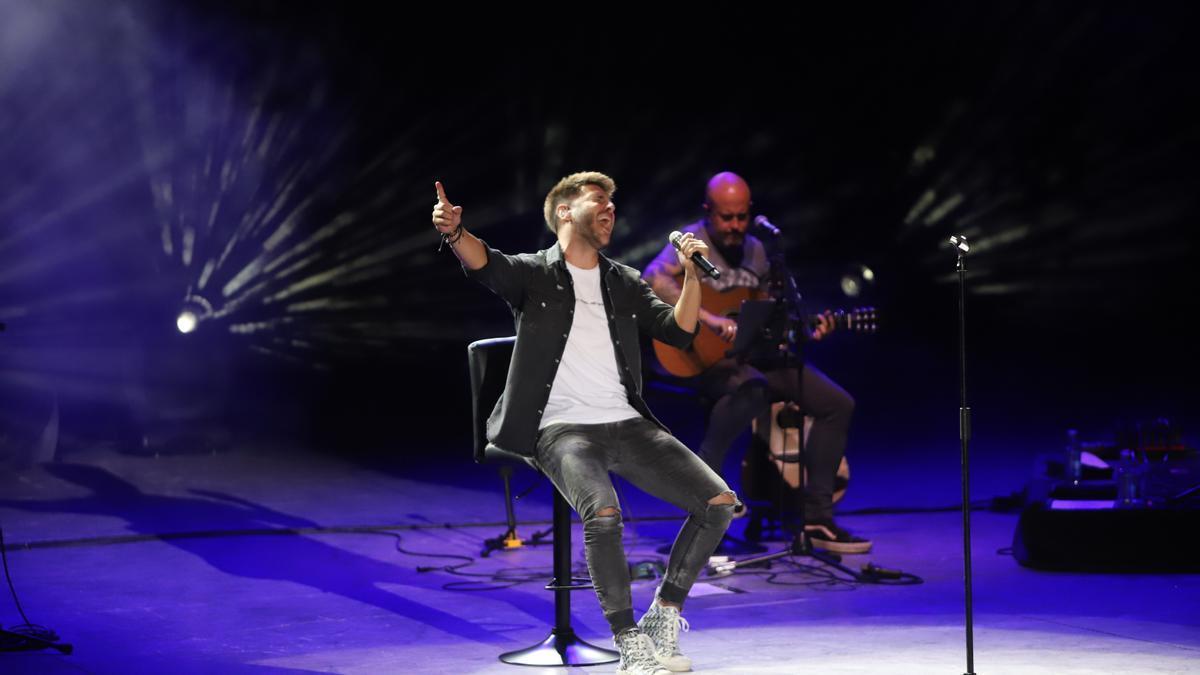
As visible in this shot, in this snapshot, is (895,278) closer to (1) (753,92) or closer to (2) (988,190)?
(2) (988,190)

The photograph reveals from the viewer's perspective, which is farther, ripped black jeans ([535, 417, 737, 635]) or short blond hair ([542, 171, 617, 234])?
short blond hair ([542, 171, 617, 234])

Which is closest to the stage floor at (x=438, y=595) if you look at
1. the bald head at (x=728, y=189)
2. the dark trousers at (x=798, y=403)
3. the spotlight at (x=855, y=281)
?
the dark trousers at (x=798, y=403)

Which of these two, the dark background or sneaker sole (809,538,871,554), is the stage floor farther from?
the dark background

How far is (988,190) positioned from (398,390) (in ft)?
15.2

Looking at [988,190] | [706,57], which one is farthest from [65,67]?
[988,190]

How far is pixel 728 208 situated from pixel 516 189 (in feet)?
11.9

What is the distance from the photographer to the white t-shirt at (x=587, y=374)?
4.08 m

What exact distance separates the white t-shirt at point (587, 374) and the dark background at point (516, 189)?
16.7ft

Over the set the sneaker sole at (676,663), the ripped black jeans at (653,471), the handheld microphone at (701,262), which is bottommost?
the sneaker sole at (676,663)

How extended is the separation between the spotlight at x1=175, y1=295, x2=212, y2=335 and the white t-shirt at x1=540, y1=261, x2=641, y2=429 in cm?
591

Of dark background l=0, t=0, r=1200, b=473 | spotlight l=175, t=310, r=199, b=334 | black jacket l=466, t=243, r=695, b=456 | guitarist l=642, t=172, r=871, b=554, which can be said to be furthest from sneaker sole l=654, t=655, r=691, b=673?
spotlight l=175, t=310, r=199, b=334

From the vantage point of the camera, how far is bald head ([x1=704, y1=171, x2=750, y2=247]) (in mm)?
6031

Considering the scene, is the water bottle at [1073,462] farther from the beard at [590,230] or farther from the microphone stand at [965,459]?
the beard at [590,230]

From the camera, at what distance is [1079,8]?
31.2 ft
